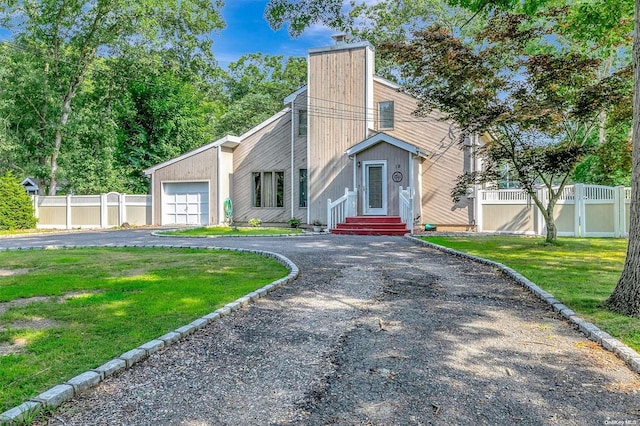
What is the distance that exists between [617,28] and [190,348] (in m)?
11.4

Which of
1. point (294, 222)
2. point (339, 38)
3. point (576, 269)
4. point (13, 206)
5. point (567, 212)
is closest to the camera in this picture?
point (576, 269)

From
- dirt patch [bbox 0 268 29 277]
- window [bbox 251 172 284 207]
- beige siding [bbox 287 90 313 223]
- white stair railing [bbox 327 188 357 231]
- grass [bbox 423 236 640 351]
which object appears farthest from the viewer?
window [bbox 251 172 284 207]

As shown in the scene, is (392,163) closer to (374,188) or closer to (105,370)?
(374,188)

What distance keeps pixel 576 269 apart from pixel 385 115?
37.2 feet

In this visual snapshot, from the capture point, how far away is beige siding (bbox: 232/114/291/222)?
750 inches

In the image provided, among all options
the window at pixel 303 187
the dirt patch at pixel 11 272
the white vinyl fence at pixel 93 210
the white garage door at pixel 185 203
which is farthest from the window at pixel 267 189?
the dirt patch at pixel 11 272

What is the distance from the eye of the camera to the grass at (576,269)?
4391mm

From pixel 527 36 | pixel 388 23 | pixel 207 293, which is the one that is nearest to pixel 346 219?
pixel 527 36

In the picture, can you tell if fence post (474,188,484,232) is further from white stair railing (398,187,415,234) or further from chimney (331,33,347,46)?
chimney (331,33,347,46)

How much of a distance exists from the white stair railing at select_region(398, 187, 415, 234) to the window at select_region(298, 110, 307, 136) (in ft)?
17.9

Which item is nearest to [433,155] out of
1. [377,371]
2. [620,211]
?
[620,211]

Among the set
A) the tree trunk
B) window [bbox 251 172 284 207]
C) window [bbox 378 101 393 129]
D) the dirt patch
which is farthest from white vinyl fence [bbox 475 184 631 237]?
the dirt patch

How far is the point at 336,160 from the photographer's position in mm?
17469

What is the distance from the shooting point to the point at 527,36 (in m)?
10.5
